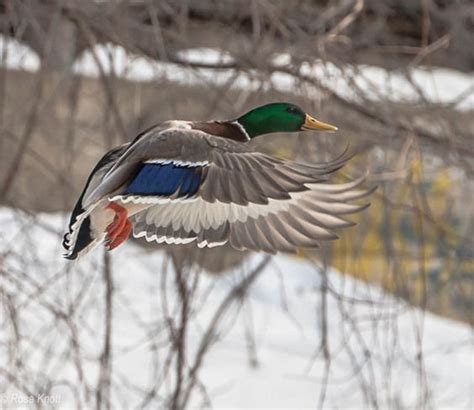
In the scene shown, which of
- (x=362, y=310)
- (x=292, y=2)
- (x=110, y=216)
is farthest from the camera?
(x=362, y=310)

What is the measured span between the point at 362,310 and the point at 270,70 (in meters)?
3.10

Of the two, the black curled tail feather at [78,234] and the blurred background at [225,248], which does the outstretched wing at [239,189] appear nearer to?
the black curled tail feather at [78,234]

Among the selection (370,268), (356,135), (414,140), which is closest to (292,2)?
(356,135)

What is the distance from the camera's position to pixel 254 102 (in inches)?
219

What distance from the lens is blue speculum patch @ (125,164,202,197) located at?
3814mm

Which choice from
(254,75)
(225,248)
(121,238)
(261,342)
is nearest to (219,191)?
(121,238)

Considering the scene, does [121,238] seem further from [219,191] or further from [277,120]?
[277,120]

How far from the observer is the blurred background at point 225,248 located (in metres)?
5.36

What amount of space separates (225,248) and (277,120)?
10.7ft

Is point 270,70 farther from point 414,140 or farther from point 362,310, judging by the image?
point 362,310

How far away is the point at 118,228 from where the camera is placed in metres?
4.02

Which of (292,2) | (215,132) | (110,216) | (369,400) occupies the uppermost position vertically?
(292,2)

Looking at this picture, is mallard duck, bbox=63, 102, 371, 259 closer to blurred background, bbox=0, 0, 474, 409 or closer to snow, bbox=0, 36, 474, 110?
blurred background, bbox=0, 0, 474, 409

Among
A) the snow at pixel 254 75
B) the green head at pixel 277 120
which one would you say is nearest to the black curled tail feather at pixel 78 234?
the green head at pixel 277 120
